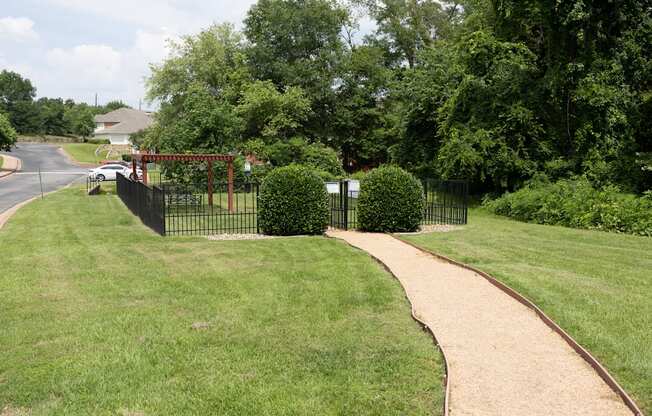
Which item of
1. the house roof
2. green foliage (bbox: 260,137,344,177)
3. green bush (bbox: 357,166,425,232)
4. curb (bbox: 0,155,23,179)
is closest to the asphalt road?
curb (bbox: 0,155,23,179)

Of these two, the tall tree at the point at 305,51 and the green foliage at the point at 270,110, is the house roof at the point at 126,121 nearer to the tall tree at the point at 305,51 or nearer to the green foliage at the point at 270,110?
the tall tree at the point at 305,51

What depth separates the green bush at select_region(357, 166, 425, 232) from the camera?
13.4m

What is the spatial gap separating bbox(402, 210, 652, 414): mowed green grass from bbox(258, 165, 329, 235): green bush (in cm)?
221

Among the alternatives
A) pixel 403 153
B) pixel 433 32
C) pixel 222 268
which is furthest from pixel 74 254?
pixel 433 32

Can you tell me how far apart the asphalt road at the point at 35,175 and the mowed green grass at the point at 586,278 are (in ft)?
58.3

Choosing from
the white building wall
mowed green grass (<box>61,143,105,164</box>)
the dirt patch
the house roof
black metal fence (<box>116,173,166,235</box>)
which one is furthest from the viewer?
the house roof

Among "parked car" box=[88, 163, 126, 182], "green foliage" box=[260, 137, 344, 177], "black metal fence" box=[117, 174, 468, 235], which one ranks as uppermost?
"green foliage" box=[260, 137, 344, 177]

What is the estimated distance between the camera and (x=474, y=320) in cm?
632

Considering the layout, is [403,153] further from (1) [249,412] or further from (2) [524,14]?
(1) [249,412]

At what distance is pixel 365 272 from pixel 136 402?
4.95 metres

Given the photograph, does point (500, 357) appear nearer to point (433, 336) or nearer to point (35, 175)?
point (433, 336)

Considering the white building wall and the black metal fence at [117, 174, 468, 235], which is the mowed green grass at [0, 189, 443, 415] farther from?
the white building wall

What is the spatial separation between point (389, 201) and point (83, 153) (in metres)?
65.4

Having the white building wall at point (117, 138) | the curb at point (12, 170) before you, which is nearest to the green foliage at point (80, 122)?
the white building wall at point (117, 138)
